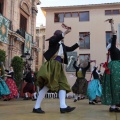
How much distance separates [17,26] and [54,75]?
41.4 feet

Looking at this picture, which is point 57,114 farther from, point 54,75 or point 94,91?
point 94,91

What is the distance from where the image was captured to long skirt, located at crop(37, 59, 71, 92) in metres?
3.78

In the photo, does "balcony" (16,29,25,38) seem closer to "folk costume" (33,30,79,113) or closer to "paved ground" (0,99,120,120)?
"paved ground" (0,99,120,120)

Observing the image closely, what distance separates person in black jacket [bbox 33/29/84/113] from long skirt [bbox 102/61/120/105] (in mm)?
760

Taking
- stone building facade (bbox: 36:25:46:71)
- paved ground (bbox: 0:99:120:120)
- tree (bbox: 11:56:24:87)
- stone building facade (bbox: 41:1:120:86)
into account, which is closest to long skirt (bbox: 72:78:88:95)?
paved ground (bbox: 0:99:120:120)

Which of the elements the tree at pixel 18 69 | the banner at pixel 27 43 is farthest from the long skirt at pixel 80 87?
the banner at pixel 27 43

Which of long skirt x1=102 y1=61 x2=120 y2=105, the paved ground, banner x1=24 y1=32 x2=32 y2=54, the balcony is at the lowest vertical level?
the paved ground

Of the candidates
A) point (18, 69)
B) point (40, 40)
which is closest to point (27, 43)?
point (18, 69)

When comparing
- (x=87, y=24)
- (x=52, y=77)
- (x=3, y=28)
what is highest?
(x=87, y=24)

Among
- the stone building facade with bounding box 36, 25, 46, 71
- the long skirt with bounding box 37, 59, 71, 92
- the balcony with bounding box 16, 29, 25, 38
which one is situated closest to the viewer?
the long skirt with bounding box 37, 59, 71, 92

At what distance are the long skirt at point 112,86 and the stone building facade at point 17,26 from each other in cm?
934

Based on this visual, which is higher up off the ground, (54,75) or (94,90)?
(54,75)

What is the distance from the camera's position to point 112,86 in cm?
424

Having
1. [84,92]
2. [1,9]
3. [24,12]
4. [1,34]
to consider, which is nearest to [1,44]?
[1,34]
